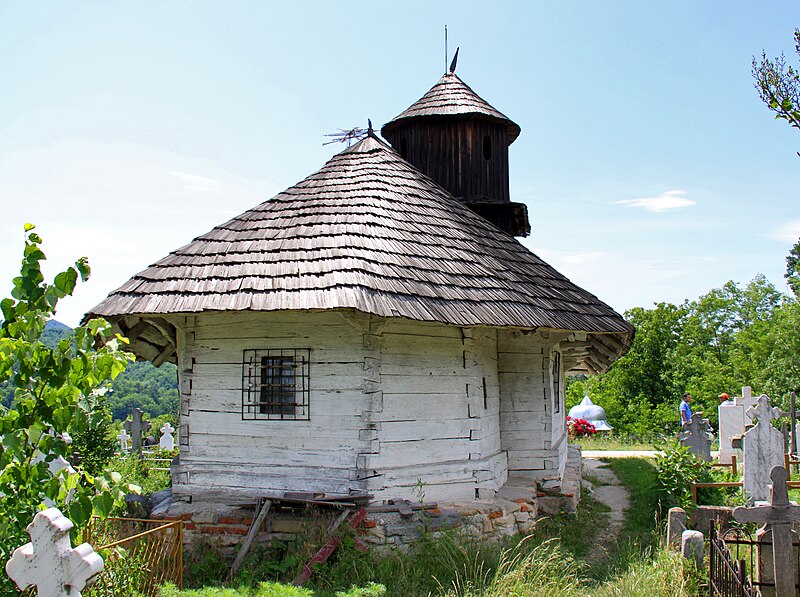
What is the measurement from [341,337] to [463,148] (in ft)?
20.2

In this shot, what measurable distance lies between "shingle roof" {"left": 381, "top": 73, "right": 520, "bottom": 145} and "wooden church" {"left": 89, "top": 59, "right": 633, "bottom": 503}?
3515 mm

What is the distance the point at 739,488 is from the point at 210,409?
737 centimetres

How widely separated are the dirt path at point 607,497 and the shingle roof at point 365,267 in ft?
8.40

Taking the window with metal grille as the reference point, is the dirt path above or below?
below

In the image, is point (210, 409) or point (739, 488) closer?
point (210, 409)

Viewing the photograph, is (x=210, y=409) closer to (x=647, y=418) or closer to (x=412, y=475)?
(x=412, y=475)

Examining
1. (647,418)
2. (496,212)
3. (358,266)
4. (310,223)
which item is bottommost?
(647,418)

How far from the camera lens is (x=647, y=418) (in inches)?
1391

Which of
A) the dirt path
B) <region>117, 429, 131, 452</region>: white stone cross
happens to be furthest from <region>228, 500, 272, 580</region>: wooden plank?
<region>117, 429, 131, 452</region>: white stone cross

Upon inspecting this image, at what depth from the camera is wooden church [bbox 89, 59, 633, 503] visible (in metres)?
7.63

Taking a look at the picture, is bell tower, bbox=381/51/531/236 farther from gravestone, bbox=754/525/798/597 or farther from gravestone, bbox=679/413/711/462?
gravestone, bbox=754/525/798/597

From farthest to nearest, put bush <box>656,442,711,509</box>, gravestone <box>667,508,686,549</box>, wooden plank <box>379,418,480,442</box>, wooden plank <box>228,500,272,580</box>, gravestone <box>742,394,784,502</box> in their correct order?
bush <box>656,442,711,509</box>
gravestone <box>742,394,784,502</box>
wooden plank <box>379,418,480,442</box>
wooden plank <box>228,500,272,580</box>
gravestone <box>667,508,686,549</box>

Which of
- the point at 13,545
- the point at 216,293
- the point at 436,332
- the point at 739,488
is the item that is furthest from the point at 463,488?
the point at 13,545

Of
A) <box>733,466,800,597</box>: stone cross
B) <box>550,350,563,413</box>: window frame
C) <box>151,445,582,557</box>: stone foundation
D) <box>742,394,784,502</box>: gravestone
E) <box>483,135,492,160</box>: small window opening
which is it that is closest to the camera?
<box>733,466,800,597</box>: stone cross
